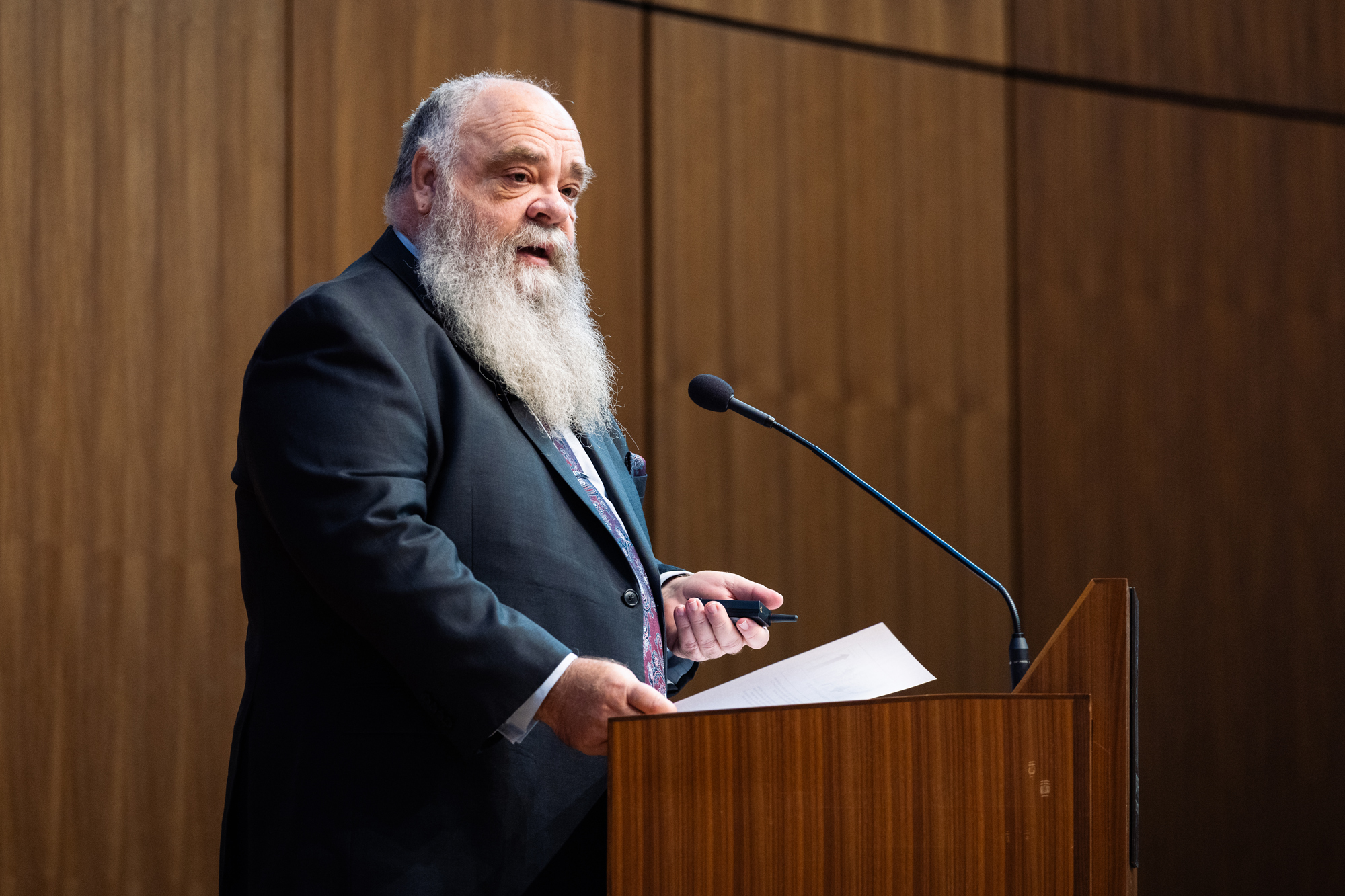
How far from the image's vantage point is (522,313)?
72.3 inches

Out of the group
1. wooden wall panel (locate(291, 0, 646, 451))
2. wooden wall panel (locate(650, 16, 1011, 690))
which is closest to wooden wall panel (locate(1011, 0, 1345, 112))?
wooden wall panel (locate(650, 16, 1011, 690))

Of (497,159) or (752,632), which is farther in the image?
(497,159)

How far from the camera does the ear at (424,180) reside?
6.36 ft

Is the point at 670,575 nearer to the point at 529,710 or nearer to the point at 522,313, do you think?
the point at 522,313

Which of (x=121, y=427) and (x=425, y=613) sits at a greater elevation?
(x=121, y=427)

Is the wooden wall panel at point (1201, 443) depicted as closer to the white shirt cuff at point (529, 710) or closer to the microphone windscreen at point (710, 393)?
the microphone windscreen at point (710, 393)

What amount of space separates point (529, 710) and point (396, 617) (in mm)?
169

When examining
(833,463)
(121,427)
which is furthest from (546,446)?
(121,427)

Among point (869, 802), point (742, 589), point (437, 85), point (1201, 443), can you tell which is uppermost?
point (437, 85)

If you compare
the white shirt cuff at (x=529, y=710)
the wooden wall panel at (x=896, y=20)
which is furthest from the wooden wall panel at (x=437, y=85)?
the white shirt cuff at (x=529, y=710)

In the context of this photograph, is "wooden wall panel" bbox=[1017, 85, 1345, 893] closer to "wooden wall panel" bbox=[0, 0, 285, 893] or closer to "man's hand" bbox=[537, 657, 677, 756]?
"wooden wall panel" bbox=[0, 0, 285, 893]

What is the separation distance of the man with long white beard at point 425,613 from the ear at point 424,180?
196 mm

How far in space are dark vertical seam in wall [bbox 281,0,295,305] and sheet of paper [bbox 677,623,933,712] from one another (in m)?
1.76

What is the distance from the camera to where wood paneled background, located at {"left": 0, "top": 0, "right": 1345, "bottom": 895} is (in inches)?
103
